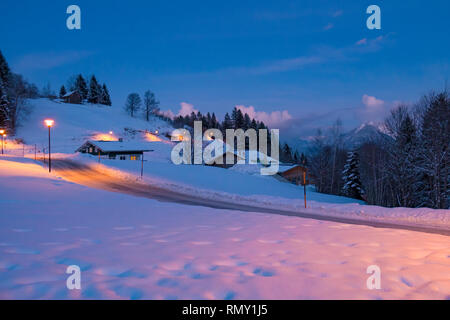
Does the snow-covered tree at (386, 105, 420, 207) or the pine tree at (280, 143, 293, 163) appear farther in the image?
the pine tree at (280, 143, 293, 163)

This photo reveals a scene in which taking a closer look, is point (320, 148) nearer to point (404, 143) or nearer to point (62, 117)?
point (404, 143)

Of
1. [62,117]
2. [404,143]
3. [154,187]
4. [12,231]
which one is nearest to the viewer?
[12,231]

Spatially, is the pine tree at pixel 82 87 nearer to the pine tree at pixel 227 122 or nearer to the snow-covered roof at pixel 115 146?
the pine tree at pixel 227 122

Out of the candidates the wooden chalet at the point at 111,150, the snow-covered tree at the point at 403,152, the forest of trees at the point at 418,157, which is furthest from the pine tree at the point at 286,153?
the snow-covered tree at the point at 403,152

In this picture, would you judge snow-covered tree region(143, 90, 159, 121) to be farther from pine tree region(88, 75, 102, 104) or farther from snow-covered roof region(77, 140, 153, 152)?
snow-covered roof region(77, 140, 153, 152)

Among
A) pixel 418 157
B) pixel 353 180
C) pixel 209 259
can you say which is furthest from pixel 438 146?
pixel 209 259

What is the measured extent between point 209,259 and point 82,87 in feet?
454

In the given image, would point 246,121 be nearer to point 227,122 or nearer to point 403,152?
point 227,122

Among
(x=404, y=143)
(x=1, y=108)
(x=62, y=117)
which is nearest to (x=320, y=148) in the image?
(x=404, y=143)

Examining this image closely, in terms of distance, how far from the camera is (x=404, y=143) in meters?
24.5

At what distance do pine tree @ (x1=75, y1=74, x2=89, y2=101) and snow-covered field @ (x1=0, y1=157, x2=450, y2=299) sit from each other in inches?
5180

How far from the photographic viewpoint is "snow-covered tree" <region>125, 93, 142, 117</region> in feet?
394

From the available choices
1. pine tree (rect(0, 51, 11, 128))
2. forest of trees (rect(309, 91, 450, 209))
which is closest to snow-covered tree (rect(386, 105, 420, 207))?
forest of trees (rect(309, 91, 450, 209))
